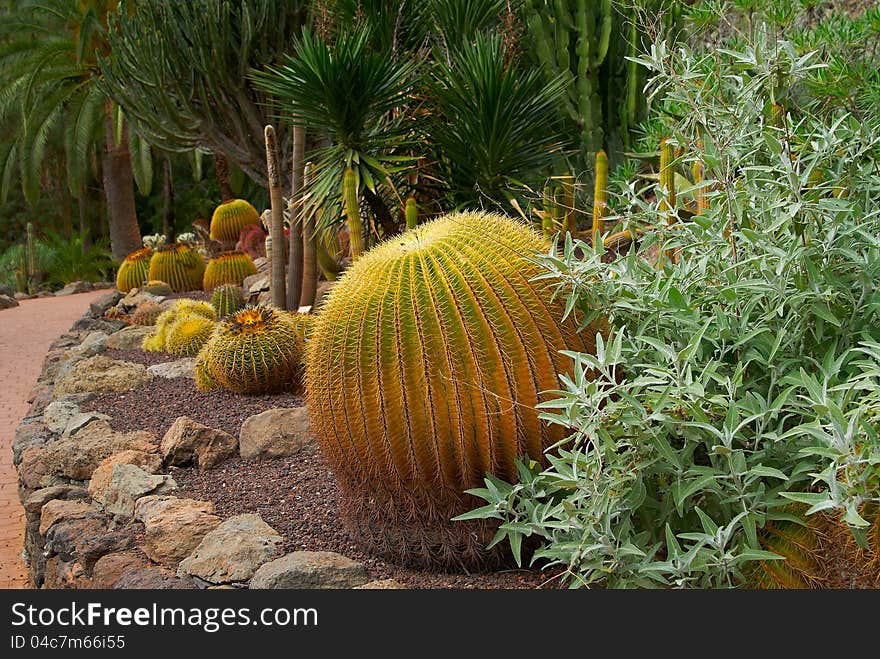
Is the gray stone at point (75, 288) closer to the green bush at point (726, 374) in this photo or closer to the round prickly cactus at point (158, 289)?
the round prickly cactus at point (158, 289)

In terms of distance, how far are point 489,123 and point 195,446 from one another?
2.69 m

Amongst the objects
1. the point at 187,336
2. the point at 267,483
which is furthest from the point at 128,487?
the point at 187,336

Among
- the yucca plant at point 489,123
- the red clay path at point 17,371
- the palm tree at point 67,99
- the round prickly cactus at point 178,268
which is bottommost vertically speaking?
the red clay path at point 17,371

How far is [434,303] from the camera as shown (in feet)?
9.02

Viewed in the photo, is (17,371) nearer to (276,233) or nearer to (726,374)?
(276,233)

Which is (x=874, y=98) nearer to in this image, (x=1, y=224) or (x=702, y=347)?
(x=702, y=347)

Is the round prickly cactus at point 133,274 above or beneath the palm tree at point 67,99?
beneath

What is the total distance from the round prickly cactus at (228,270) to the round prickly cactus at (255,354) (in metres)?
4.71

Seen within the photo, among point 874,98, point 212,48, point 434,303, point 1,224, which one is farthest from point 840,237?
point 1,224

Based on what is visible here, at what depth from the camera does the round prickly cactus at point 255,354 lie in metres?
5.58

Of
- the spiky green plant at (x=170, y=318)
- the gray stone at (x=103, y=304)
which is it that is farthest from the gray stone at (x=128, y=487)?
the gray stone at (x=103, y=304)

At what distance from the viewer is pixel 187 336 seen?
741 centimetres

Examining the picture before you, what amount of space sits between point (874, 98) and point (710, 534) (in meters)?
→ 2.52

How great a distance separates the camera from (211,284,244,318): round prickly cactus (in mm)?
8539
